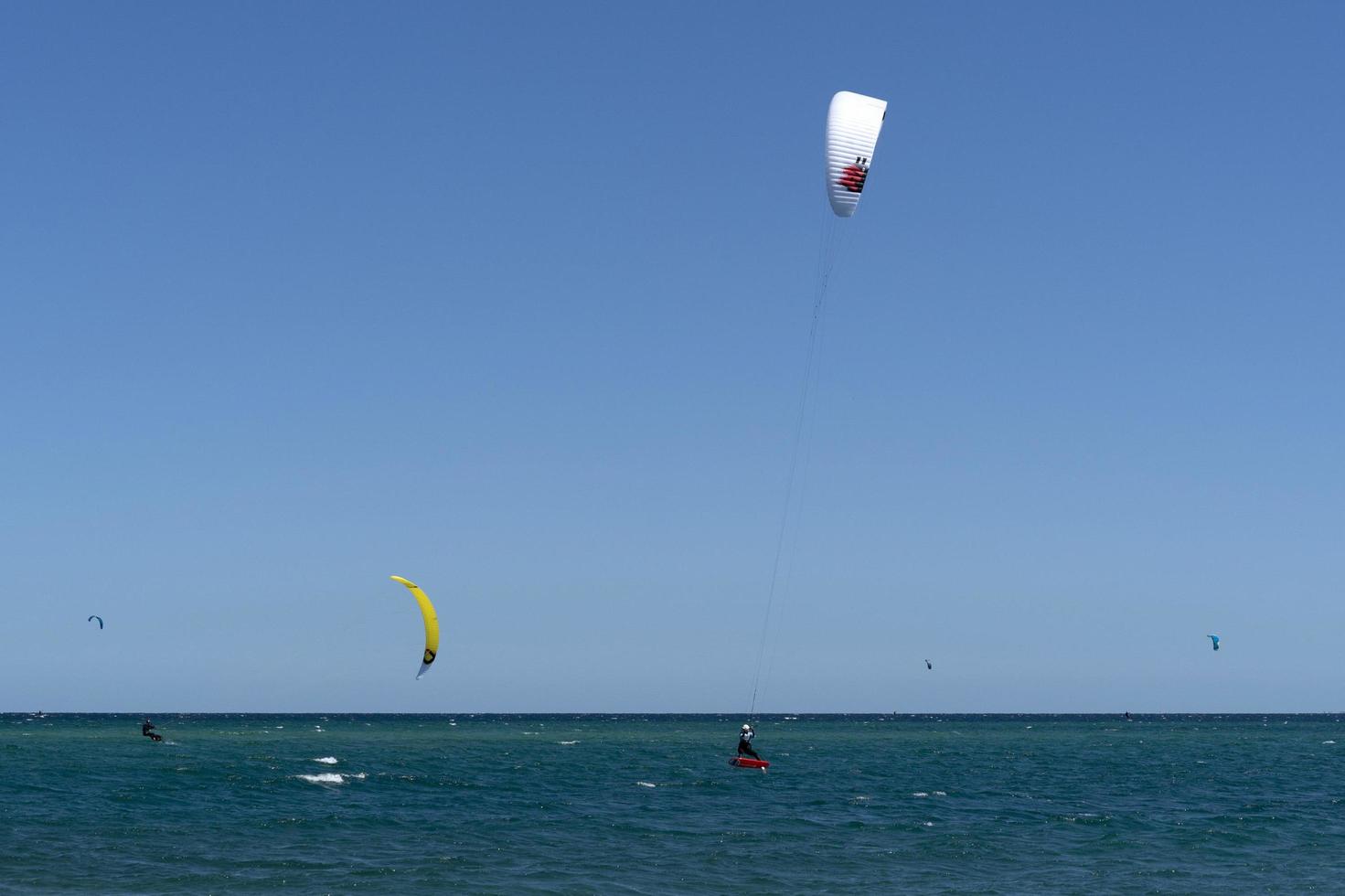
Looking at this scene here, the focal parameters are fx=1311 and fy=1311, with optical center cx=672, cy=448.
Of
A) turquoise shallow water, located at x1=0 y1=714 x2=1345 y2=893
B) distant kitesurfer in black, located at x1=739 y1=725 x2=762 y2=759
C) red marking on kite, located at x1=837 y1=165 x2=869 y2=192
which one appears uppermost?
red marking on kite, located at x1=837 y1=165 x2=869 y2=192

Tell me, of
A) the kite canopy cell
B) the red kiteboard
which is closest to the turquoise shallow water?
the red kiteboard

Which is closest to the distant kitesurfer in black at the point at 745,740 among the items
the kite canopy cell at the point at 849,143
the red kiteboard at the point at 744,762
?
the red kiteboard at the point at 744,762

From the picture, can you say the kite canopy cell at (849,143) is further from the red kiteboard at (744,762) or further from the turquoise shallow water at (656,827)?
the red kiteboard at (744,762)

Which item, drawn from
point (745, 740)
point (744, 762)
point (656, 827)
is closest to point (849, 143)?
point (656, 827)

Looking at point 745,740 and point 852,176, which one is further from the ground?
point 852,176

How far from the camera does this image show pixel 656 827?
125 ft

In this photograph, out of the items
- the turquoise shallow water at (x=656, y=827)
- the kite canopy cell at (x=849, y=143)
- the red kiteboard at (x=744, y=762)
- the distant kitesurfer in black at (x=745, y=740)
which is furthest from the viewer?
the red kiteboard at (x=744, y=762)

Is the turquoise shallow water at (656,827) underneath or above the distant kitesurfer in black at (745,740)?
underneath

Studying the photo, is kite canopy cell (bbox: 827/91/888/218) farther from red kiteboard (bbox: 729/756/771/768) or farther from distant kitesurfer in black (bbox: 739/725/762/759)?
red kiteboard (bbox: 729/756/771/768)

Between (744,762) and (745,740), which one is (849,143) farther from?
(744,762)

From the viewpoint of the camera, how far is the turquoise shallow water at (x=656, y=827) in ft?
96.6

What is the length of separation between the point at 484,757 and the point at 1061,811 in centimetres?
4110

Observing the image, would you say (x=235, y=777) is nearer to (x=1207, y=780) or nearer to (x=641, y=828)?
(x=641, y=828)

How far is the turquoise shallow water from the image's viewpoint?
2944 centimetres
